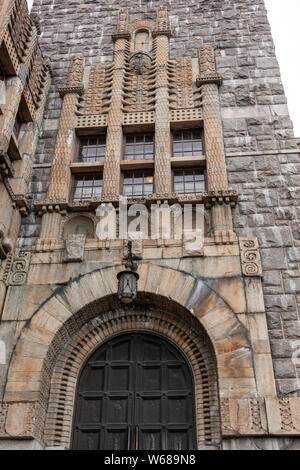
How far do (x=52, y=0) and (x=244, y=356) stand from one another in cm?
1417

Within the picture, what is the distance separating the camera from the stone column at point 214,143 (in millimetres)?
9891

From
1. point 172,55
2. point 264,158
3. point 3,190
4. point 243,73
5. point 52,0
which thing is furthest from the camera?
point 52,0

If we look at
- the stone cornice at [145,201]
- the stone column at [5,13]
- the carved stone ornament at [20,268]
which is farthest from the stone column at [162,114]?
the stone column at [5,13]

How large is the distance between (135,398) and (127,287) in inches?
92.8

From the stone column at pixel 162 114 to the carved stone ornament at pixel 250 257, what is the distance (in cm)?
225

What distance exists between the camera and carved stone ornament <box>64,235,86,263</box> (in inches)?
378

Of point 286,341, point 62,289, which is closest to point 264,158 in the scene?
point 286,341

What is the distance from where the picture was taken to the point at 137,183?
448 inches

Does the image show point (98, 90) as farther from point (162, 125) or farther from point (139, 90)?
point (162, 125)

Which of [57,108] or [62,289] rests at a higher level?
[57,108]

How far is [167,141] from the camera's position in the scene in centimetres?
1145

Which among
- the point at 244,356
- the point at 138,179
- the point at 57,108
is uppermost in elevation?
the point at 57,108

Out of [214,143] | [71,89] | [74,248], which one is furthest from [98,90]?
[74,248]

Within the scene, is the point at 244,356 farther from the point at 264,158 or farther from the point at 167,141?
the point at 167,141
